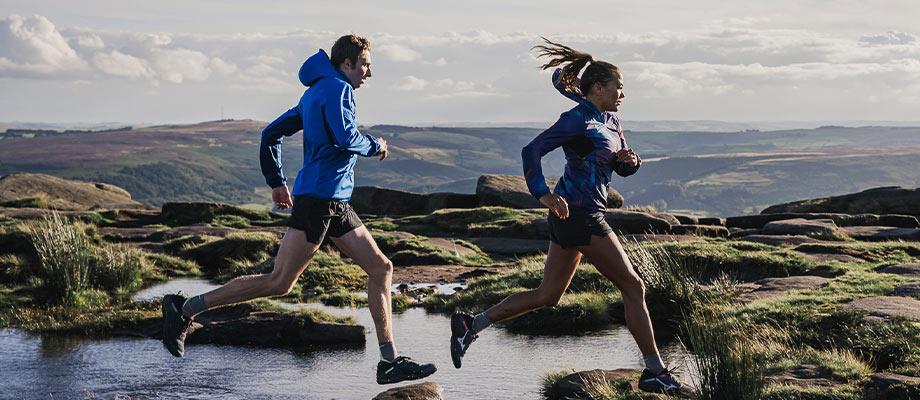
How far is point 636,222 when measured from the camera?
27.8 m

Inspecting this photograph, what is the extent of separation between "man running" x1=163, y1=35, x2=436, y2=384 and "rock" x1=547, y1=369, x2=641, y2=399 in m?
1.20

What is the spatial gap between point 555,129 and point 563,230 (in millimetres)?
696

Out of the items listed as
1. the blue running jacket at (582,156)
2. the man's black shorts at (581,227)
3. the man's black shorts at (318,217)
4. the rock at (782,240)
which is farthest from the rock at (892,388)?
the rock at (782,240)

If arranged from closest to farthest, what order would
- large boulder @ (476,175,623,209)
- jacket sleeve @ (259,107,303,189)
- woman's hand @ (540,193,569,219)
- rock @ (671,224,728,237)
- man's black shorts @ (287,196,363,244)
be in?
1. woman's hand @ (540,193,569,219)
2. man's black shorts @ (287,196,363,244)
3. jacket sleeve @ (259,107,303,189)
4. rock @ (671,224,728,237)
5. large boulder @ (476,175,623,209)

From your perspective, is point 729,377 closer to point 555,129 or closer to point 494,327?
point 555,129

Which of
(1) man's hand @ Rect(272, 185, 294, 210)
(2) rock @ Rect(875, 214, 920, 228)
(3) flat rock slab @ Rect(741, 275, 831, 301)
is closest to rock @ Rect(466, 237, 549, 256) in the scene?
(2) rock @ Rect(875, 214, 920, 228)

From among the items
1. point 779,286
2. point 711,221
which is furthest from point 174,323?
point 711,221

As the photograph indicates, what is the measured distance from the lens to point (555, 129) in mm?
7699

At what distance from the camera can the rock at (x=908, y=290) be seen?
12.7 metres

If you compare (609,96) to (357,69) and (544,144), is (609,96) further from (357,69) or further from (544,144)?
(357,69)

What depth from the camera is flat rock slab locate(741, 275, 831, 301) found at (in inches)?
518

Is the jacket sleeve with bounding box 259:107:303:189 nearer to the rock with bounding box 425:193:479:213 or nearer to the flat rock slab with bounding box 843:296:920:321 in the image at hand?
the flat rock slab with bounding box 843:296:920:321

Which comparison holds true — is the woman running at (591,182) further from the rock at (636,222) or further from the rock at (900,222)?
the rock at (900,222)

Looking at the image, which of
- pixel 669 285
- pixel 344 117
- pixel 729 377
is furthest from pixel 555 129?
pixel 669 285
